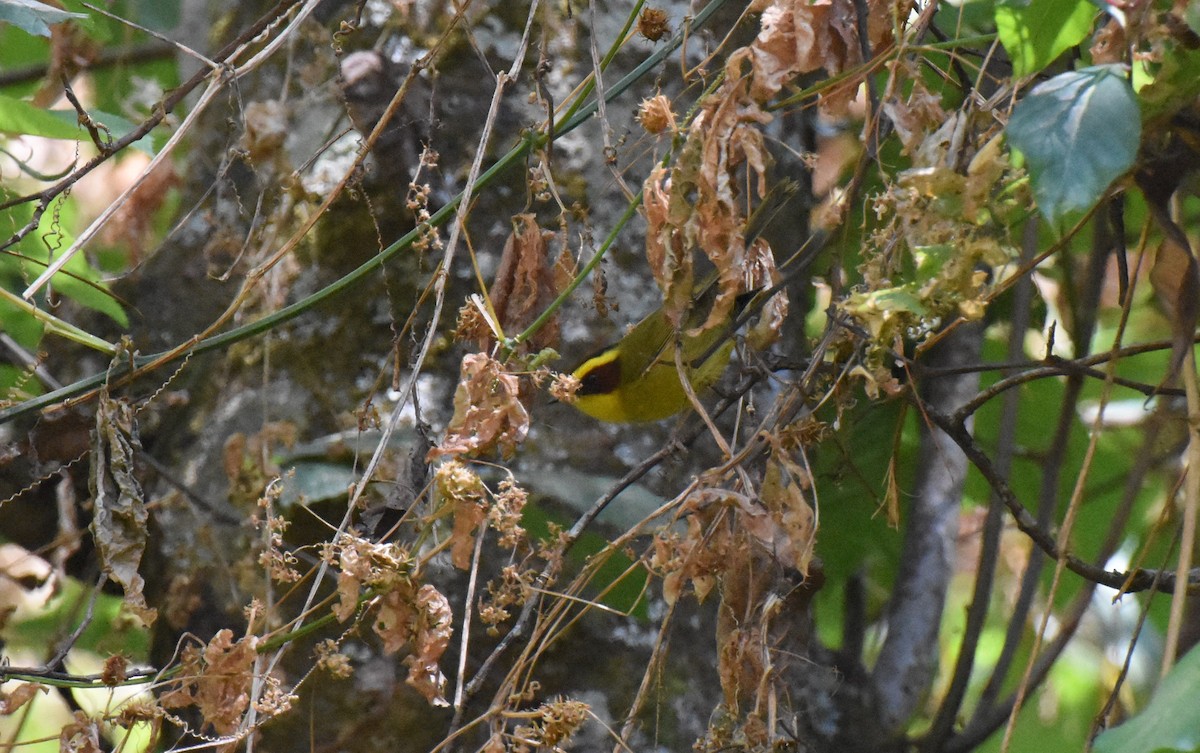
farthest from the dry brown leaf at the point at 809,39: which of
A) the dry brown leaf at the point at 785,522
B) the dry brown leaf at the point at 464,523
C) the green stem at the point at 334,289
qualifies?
the dry brown leaf at the point at 464,523

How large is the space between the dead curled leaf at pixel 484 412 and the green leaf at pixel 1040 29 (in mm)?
636

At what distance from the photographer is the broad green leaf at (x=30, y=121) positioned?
1617 mm

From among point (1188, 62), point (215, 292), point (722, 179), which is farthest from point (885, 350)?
point (215, 292)

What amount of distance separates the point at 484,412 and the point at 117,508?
1.59 ft

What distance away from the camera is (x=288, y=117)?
7.18ft

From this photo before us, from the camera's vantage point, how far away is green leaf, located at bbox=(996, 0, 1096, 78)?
107 centimetres

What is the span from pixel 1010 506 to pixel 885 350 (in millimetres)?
260

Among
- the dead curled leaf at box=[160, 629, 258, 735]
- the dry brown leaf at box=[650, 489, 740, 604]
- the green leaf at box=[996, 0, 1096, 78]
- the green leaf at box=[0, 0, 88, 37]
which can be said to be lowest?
the dead curled leaf at box=[160, 629, 258, 735]

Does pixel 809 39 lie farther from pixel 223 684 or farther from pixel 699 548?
pixel 223 684

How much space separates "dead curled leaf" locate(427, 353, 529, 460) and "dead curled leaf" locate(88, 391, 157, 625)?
1.32 ft

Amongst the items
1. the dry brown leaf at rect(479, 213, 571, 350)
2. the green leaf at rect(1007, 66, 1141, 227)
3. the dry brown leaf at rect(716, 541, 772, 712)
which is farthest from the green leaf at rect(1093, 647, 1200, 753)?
the dry brown leaf at rect(479, 213, 571, 350)

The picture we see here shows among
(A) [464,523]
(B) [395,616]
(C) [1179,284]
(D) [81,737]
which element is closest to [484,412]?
(A) [464,523]

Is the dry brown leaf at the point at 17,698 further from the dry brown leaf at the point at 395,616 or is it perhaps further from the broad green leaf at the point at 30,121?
the broad green leaf at the point at 30,121

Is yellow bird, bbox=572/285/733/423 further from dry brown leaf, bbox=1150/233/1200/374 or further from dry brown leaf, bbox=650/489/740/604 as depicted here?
dry brown leaf, bbox=1150/233/1200/374
